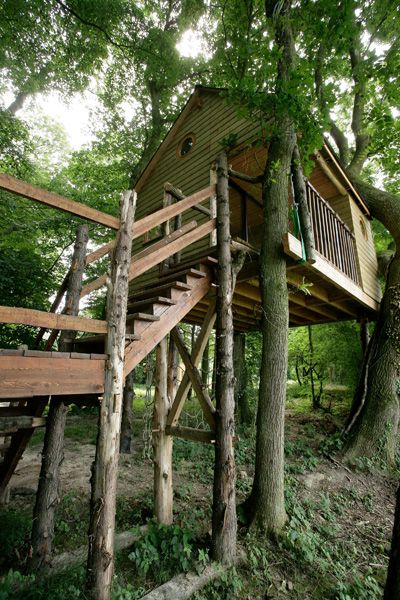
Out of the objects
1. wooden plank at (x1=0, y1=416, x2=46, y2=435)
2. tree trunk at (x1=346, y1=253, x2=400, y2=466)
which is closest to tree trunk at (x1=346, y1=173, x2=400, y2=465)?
tree trunk at (x1=346, y1=253, x2=400, y2=466)

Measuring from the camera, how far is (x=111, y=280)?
9.12 ft

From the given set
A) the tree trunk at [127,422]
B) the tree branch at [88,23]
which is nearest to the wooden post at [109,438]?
the tree trunk at [127,422]

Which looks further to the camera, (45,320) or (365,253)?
(365,253)

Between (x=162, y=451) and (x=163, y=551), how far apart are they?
1.15 m

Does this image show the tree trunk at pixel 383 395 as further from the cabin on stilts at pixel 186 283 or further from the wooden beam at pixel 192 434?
the wooden beam at pixel 192 434

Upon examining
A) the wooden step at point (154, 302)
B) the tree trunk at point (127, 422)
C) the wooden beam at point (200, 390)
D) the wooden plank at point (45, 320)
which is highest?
the wooden step at point (154, 302)

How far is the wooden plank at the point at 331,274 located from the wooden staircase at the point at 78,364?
4.17 ft

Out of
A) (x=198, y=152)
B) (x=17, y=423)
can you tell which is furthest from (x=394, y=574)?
(x=198, y=152)

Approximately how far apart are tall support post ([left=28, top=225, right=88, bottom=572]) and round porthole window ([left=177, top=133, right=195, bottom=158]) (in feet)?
21.5

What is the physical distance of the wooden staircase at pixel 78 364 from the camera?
2195 millimetres

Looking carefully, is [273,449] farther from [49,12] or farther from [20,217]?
[49,12]

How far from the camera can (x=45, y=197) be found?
94.0 inches

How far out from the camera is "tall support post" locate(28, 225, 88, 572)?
10.6ft

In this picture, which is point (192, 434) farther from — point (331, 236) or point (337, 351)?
point (337, 351)
